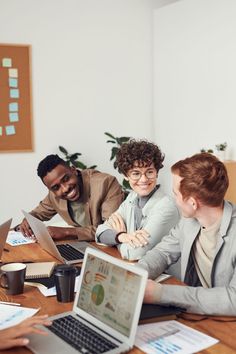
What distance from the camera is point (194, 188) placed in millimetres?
1615

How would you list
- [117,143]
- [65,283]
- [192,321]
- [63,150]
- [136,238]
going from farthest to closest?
[117,143], [63,150], [136,238], [65,283], [192,321]

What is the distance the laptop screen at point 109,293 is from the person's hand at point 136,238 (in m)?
0.67

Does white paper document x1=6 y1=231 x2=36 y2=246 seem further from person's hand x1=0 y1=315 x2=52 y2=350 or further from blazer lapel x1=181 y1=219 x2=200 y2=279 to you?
person's hand x1=0 y1=315 x2=52 y2=350

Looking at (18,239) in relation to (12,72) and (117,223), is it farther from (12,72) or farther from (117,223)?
(12,72)

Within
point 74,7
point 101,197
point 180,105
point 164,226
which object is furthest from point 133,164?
point 74,7

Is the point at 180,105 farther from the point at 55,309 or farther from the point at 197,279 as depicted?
the point at 55,309

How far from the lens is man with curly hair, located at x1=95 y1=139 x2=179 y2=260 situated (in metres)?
2.14

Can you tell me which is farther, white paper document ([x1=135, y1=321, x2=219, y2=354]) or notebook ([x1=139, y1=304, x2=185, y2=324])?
notebook ([x1=139, y1=304, x2=185, y2=324])

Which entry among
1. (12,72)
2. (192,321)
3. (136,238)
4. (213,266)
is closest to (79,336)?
(192,321)

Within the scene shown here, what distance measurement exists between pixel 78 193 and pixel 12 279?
3.92 ft

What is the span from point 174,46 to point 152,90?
555 mm

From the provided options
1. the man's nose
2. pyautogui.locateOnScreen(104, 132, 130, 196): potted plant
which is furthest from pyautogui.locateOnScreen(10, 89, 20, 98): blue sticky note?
the man's nose

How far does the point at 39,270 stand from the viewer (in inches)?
73.5

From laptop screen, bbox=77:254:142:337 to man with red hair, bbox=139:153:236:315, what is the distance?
0.20 m
